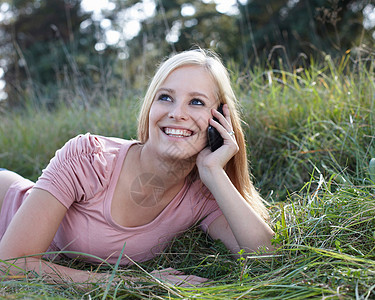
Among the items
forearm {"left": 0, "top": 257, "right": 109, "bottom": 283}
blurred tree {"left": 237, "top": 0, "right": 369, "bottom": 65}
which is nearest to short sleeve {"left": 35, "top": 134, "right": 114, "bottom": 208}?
forearm {"left": 0, "top": 257, "right": 109, "bottom": 283}

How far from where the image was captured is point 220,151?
246cm

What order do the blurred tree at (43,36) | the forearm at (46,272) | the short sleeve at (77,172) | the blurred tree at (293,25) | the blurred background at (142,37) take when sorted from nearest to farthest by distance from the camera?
the forearm at (46,272), the short sleeve at (77,172), the blurred background at (142,37), the blurred tree at (293,25), the blurred tree at (43,36)

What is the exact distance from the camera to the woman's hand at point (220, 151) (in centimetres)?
241

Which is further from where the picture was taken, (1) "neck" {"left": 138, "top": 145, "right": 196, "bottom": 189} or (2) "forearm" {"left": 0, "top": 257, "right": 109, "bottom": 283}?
(1) "neck" {"left": 138, "top": 145, "right": 196, "bottom": 189}

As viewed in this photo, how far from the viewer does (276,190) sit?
3.30 m

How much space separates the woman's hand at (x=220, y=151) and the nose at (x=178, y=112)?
0.20m

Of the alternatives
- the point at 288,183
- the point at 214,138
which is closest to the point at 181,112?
the point at 214,138

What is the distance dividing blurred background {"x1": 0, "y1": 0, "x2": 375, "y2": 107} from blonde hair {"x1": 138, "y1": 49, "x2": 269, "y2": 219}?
1868mm

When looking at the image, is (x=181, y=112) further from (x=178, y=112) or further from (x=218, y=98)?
(x=218, y=98)

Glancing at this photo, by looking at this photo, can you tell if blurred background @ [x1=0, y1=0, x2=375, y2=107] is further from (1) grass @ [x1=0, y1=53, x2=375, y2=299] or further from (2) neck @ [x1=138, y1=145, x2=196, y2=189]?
(2) neck @ [x1=138, y1=145, x2=196, y2=189]

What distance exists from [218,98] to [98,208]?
1.00 m

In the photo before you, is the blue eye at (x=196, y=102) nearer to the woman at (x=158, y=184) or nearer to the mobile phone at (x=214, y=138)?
the woman at (x=158, y=184)

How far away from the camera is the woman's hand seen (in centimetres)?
241

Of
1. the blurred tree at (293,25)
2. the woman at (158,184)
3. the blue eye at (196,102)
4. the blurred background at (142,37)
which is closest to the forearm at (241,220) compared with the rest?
the woman at (158,184)
